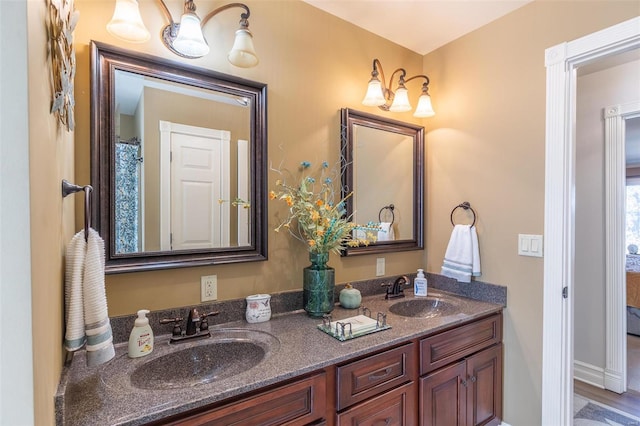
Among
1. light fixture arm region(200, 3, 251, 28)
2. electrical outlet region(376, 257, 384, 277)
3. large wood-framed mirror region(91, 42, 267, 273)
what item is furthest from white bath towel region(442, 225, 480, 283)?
light fixture arm region(200, 3, 251, 28)

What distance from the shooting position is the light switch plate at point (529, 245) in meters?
1.77

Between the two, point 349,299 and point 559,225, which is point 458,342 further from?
point 559,225

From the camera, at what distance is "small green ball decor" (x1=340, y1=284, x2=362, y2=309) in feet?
5.76

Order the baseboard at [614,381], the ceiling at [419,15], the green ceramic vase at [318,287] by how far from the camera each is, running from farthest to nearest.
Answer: the baseboard at [614,381], the ceiling at [419,15], the green ceramic vase at [318,287]

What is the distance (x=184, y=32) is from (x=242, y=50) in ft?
0.80

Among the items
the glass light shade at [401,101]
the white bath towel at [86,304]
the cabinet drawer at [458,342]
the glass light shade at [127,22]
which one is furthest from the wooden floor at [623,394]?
the glass light shade at [127,22]

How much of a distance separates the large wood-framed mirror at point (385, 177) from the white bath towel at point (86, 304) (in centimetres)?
129

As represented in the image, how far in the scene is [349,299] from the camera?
1757mm

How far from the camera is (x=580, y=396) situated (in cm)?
238

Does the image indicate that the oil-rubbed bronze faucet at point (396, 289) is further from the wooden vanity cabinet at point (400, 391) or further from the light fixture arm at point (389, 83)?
the light fixture arm at point (389, 83)

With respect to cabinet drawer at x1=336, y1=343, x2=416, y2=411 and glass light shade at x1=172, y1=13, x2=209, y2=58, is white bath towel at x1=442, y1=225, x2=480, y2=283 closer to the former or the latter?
cabinet drawer at x1=336, y1=343, x2=416, y2=411

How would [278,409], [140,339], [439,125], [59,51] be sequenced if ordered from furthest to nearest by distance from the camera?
[439,125], [140,339], [278,409], [59,51]

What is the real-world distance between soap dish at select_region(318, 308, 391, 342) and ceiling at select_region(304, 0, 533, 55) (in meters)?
1.71

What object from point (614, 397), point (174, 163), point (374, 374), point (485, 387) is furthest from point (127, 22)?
point (614, 397)
